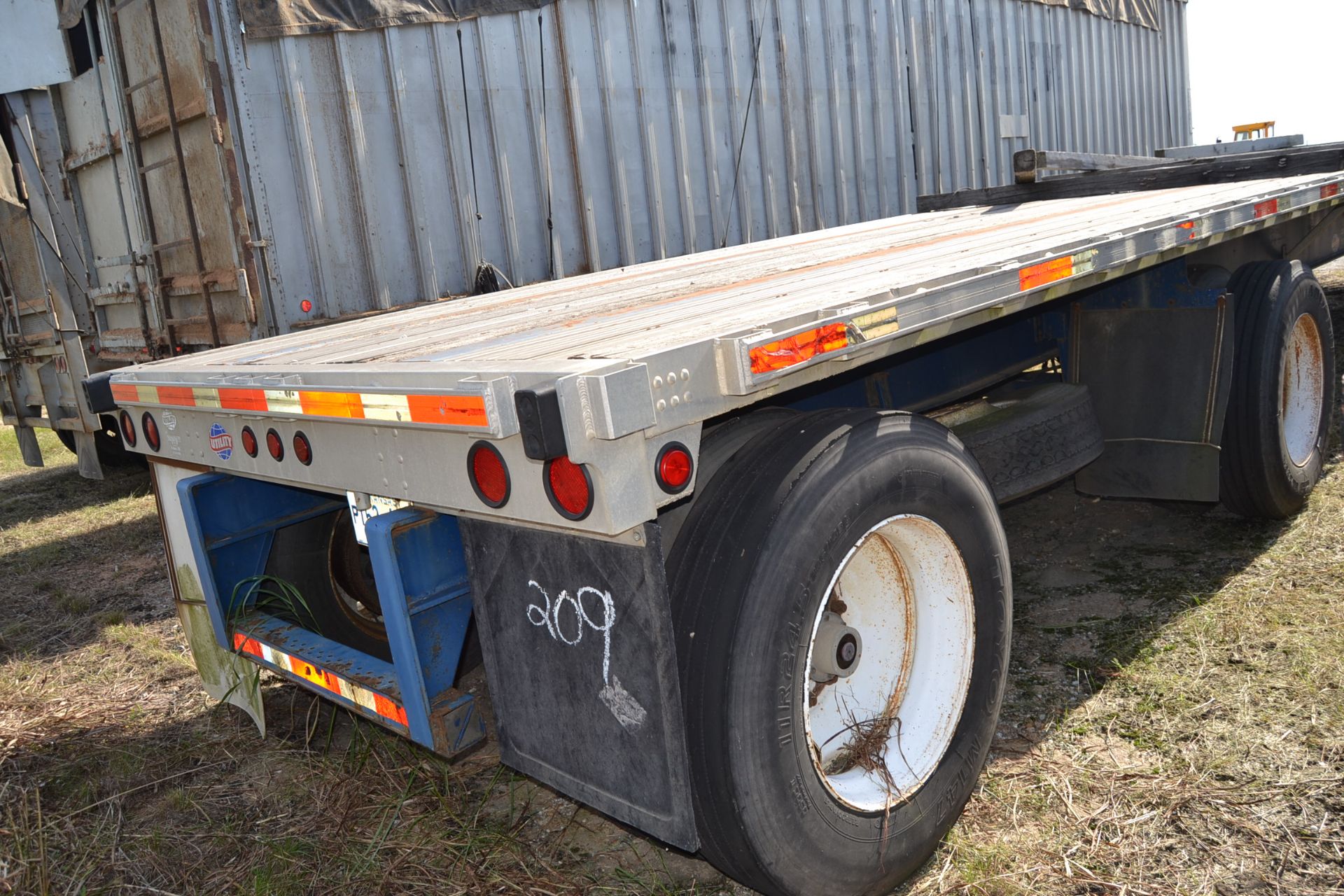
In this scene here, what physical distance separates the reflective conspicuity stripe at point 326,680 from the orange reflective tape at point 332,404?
697 mm

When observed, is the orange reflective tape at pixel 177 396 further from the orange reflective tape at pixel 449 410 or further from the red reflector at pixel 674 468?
the red reflector at pixel 674 468

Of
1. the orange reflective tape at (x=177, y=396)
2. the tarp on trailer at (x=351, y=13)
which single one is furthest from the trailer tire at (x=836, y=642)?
the tarp on trailer at (x=351, y=13)

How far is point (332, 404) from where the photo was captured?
208cm

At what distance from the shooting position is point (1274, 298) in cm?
397

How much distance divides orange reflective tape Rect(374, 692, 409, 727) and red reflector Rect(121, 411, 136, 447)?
1.32m

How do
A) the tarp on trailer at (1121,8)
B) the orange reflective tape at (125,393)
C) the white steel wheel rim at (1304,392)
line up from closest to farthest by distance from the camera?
the orange reflective tape at (125,393)
the white steel wheel rim at (1304,392)
the tarp on trailer at (1121,8)

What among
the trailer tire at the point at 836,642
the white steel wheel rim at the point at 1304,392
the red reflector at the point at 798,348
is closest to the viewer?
the red reflector at the point at 798,348

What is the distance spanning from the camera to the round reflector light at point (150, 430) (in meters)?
2.97

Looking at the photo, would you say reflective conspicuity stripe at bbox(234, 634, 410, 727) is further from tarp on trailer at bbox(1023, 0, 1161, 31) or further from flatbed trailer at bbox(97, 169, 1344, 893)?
tarp on trailer at bbox(1023, 0, 1161, 31)

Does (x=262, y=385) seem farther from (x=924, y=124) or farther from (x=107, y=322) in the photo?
(x=924, y=124)

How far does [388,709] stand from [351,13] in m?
4.28

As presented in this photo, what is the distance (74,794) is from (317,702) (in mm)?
733

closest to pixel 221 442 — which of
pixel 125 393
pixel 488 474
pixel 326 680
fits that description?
pixel 125 393

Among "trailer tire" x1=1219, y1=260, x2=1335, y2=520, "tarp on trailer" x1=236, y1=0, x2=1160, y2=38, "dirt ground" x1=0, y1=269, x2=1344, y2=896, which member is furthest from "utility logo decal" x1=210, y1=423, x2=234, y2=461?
"trailer tire" x1=1219, y1=260, x2=1335, y2=520
